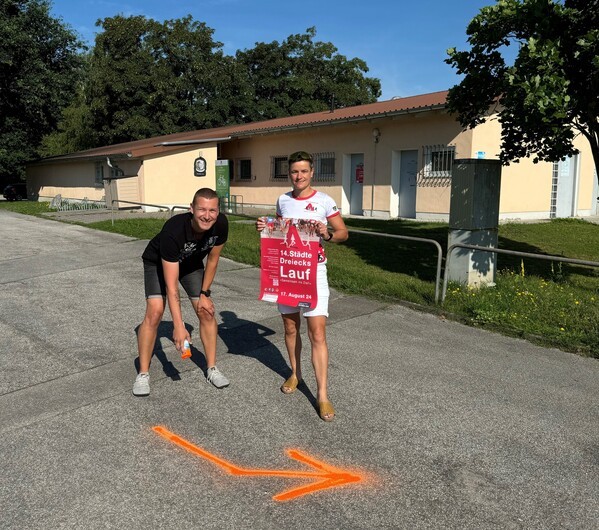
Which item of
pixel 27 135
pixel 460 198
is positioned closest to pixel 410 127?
pixel 460 198

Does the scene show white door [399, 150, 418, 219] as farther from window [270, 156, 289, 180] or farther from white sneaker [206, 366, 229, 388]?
white sneaker [206, 366, 229, 388]

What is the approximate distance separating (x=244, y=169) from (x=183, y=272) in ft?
69.6

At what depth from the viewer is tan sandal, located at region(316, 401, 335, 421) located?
3771 mm

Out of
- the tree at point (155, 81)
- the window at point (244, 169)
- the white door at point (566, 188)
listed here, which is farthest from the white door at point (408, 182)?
the tree at point (155, 81)

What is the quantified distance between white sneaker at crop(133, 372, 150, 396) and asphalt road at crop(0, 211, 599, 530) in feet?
0.25

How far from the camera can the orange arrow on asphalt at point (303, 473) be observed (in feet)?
9.61

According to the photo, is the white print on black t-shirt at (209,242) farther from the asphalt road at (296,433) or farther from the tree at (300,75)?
the tree at (300,75)

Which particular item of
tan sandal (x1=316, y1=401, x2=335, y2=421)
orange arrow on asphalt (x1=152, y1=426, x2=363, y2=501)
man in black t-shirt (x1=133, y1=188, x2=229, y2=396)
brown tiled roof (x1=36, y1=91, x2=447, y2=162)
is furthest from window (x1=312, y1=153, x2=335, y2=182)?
orange arrow on asphalt (x1=152, y1=426, x2=363, y2=501)

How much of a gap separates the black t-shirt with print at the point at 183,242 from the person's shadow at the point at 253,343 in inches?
47.2

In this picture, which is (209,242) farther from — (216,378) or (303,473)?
(303,473)

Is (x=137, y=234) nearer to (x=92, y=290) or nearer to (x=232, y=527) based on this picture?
(x=92, y=290)

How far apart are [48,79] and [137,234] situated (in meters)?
21.2

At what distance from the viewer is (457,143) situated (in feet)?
51.9

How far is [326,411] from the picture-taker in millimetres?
3799
